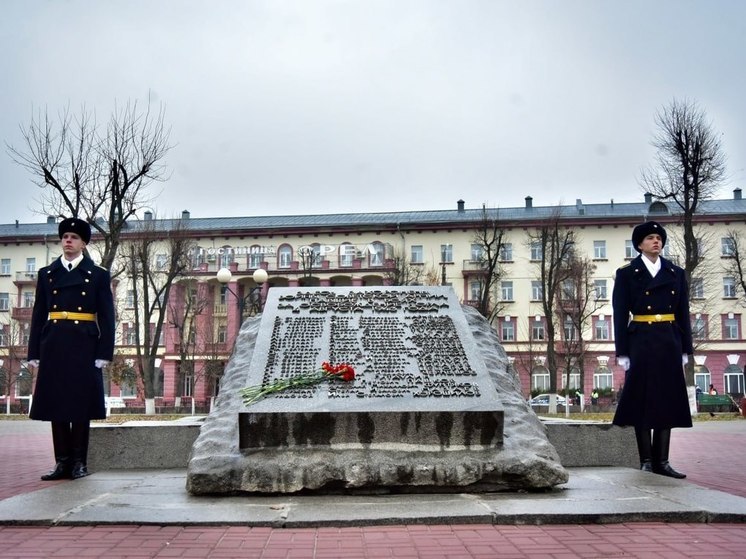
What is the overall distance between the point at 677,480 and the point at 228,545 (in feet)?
12.6

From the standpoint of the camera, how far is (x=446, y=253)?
5025 centimetres

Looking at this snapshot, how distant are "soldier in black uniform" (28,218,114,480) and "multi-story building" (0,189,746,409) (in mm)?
38072

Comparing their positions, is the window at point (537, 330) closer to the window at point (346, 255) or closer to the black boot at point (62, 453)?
the window at point (346, 255)

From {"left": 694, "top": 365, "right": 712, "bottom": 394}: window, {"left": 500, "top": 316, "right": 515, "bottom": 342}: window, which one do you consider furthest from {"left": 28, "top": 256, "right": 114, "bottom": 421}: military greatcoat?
{"left": 694, "top": 365, "right": 712, "bottom": 394}: window

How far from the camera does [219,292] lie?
5000 centimetres

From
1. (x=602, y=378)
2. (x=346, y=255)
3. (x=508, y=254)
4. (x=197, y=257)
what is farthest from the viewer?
(x=508, y=254)

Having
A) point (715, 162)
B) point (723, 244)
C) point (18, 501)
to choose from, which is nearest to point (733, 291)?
point (723, 244)

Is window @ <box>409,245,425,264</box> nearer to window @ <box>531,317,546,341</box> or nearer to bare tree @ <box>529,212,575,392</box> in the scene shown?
bare tree @ <box>529,212,575,392</box>

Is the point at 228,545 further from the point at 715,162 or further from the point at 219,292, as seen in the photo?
the point at 219,292


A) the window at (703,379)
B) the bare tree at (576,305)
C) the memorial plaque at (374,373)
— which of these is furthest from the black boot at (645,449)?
the window at (703,379)

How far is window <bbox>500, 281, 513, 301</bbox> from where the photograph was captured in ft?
166

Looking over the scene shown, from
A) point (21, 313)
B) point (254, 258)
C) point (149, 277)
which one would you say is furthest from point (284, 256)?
point (149, 277)

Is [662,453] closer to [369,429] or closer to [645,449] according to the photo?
[645,449]

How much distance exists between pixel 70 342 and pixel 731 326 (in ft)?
160
